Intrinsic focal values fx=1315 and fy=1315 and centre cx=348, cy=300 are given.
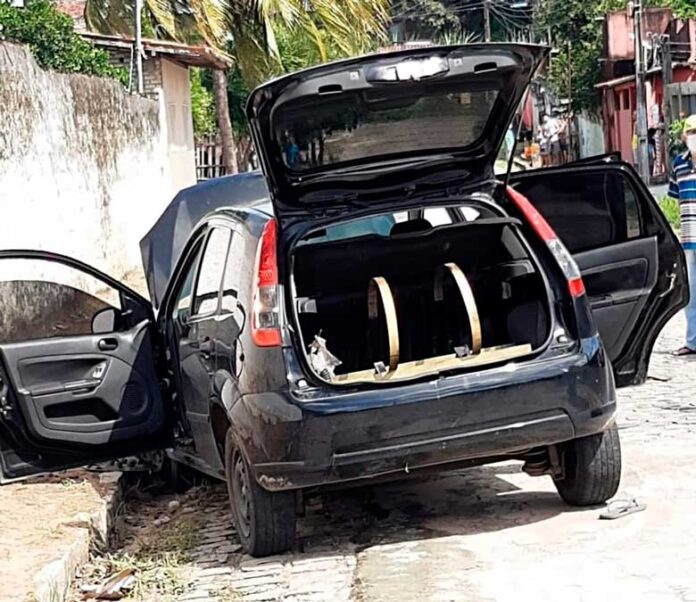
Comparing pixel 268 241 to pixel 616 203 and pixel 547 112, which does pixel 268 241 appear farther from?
pixel 547 112

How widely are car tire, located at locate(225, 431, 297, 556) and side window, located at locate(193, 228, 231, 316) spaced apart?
0.83 metres

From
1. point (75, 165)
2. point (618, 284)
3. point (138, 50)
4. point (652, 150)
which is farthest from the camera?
point (652, 150)

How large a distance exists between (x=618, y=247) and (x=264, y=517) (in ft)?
9.57

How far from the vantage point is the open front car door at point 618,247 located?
767 centimetres

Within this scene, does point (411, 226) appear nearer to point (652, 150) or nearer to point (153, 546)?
point (153, 546)

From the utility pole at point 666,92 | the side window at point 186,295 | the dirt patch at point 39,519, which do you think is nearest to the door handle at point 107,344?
the side window at point 186,295

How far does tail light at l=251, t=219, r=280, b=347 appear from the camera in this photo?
5992 mm

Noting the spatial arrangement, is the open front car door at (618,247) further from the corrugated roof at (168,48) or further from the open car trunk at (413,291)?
the corrugated roof at (168,48)

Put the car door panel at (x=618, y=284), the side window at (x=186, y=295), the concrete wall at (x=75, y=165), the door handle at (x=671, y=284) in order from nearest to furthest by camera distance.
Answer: the side window at (x=186, y=295), the car door panel at (x=618, y=284), the door handle at (x=671, y=284), the concrete wall at (x=75, y=165)

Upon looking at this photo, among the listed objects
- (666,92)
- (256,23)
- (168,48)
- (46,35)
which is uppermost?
(256,23)

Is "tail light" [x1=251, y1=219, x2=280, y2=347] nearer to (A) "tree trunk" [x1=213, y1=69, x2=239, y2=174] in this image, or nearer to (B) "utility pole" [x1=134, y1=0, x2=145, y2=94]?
(B) "utility pole" [x1=134, y1=0, x2=145, y2=94]

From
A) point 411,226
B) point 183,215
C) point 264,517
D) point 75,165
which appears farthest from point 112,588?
point 75,165

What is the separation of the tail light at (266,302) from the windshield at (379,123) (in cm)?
61

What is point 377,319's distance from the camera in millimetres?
7195
